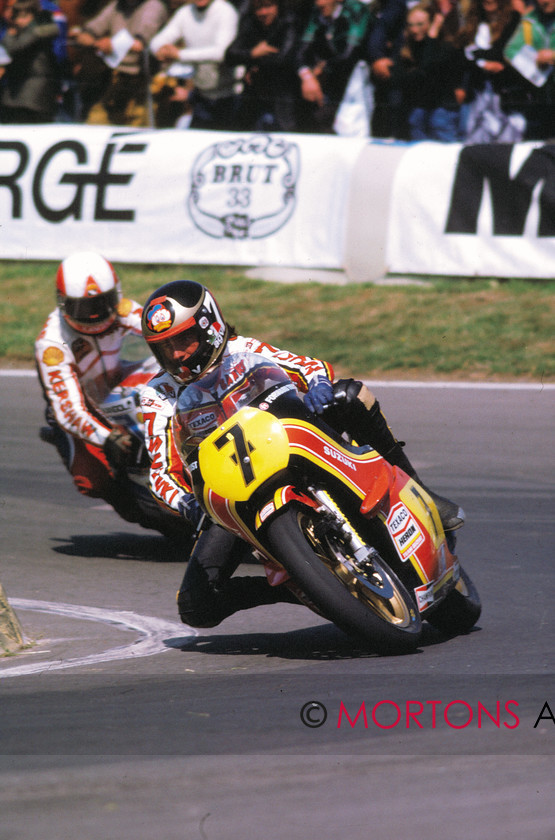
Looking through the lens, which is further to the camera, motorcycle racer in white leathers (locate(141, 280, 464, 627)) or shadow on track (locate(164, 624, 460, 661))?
shadow on track (locate(164, 624, 460, 661))

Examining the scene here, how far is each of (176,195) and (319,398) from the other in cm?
893

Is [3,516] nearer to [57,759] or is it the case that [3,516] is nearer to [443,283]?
[57,759]

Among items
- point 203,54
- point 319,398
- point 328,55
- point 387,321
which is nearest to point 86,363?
point 319,398

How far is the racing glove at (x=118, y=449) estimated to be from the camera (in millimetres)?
Result: 7074

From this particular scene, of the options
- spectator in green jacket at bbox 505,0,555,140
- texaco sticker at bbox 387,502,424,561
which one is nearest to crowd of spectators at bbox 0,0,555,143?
spectator in green jacket at bbox 505,0,555,140

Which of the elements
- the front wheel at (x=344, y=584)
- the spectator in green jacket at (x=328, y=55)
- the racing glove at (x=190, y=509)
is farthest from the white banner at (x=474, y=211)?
the front wheel at (x=344, y=584)

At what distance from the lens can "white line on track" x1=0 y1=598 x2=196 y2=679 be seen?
4.81 meters

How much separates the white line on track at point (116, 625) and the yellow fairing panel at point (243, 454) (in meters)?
0.95

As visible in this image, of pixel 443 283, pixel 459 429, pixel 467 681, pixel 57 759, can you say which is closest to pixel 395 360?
pixel 443 283

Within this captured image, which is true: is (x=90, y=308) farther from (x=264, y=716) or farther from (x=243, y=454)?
(x=264, y=716)

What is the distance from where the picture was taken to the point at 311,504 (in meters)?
4.37

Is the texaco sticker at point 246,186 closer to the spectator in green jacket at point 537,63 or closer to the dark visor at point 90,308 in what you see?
the spectator in green jacket at point 537,63

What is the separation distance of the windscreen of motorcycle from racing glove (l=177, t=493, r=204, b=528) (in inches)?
9.5

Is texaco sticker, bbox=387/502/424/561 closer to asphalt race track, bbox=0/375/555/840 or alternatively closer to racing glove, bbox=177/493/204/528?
asphalt race track, bbox=0/375/555/840
